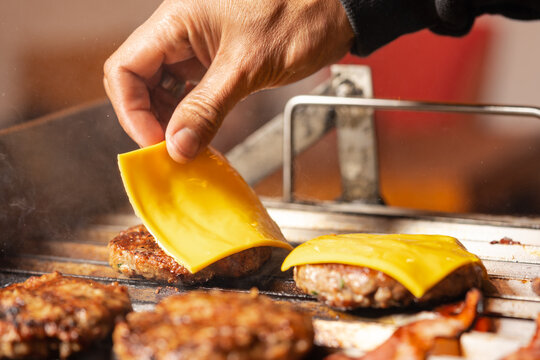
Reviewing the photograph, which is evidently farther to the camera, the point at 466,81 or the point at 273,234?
the point at 466,81

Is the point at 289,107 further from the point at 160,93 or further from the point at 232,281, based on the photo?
the point at 232,281

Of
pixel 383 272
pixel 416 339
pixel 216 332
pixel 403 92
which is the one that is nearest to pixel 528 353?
pixel 416 339

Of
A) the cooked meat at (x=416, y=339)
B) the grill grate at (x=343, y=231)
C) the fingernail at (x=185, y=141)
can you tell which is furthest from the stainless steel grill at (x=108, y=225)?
the fingernail at (x=185, y=141)

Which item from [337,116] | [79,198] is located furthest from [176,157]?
[337,116]

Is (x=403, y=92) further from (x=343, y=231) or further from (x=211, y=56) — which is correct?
(x=211, y=56)

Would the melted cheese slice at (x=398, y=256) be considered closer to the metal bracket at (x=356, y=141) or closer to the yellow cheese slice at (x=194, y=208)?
the yellow cheese slice at (x=194, y=208)

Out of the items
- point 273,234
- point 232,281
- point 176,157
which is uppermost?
point 176,157
